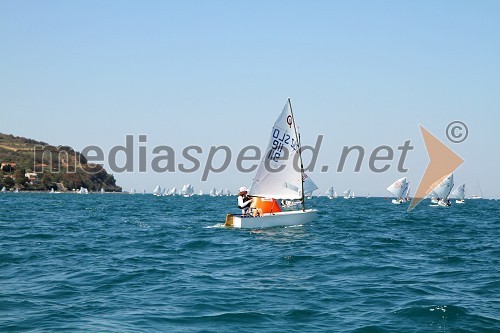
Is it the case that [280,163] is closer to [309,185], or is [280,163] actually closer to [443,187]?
[309,185]

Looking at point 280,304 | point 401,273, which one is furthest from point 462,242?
point 280,304

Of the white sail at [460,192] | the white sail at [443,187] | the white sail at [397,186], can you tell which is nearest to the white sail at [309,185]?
the white sail at [443,187]

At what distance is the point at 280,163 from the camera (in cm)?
3834

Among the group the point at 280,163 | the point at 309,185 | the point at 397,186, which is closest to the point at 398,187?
the point at 397,186

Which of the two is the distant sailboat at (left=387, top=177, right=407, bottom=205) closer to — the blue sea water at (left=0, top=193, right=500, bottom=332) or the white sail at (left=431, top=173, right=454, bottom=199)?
the white sail at (left=431, top=173, right=454, bottom=199)

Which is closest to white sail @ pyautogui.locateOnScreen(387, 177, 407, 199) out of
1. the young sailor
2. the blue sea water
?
the young sailor

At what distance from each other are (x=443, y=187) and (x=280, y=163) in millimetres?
77203

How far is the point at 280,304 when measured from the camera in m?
13.8

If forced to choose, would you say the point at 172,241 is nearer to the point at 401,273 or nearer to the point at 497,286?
the point at 401,273

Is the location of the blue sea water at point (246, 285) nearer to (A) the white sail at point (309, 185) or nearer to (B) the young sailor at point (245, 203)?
(B) the young sailor at point (245, 203)

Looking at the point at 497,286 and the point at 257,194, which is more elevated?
the point at 257,194

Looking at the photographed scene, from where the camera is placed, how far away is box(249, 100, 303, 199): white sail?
123 ft

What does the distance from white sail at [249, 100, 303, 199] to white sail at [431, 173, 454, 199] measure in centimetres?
7367

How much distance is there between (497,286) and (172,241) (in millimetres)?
16644
